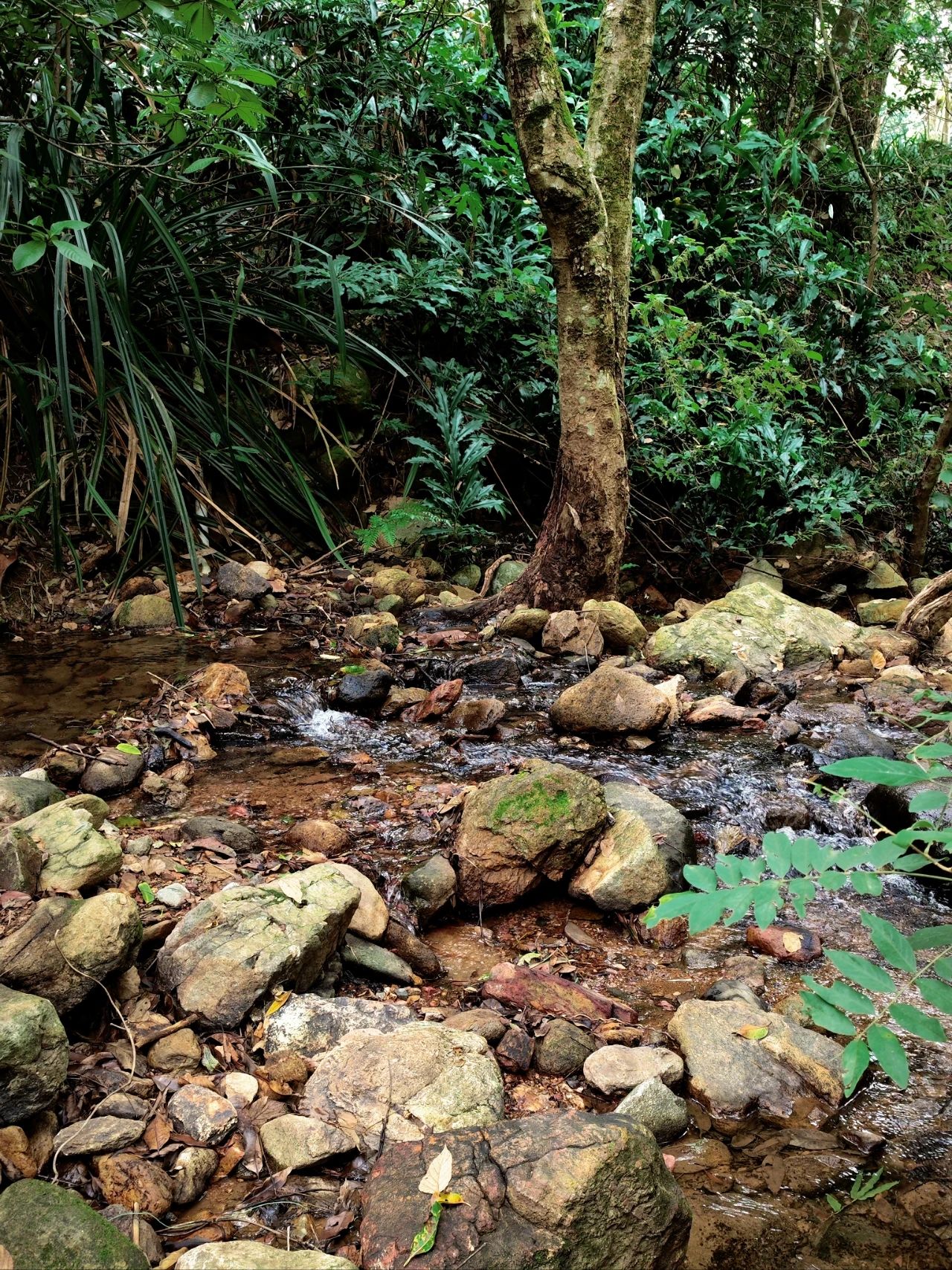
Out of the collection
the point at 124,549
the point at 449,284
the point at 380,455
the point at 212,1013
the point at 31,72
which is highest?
the point at 31,72

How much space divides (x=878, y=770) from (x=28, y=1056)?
1.23 metres

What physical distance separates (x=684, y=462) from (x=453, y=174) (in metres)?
3.03

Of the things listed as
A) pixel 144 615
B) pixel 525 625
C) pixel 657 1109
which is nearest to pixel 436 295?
pixel 525 625

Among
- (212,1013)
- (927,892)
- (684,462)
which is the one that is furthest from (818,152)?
(212,1013)

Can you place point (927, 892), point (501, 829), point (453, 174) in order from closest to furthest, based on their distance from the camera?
1. point (501, 829)
2. point (927, 892)
3. point (453, 174)

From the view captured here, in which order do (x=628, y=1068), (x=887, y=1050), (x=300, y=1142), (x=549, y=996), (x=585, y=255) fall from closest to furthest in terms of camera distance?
(x=887, y=1050)
(x=300, y=1142)
(x=628, y=1068)
(x=549, y=996)
(x=585, y=255)

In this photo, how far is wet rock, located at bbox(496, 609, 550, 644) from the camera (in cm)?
430

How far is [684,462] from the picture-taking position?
5293 mm

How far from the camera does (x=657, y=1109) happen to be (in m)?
1.53

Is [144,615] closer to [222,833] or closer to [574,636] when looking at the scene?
[574,636]

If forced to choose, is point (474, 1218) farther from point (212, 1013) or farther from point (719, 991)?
point (719, 991)

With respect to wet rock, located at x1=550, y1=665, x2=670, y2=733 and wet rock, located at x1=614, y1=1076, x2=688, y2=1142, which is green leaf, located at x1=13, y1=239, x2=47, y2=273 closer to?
wet rock, located at x1=614, y1=1076, x2=688, y2=1142

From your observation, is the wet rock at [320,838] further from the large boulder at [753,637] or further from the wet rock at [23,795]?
the large boulder at [753,637]

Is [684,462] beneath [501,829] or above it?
above
